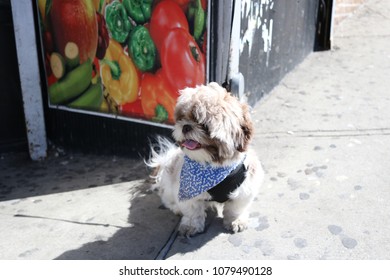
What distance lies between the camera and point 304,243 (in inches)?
119

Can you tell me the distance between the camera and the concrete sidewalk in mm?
3062

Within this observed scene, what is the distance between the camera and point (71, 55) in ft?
15.1

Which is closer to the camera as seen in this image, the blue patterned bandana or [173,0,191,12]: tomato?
the blue patterned bandana

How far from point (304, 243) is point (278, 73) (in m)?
3.39

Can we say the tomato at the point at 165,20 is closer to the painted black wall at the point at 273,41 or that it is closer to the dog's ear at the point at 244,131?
the painted black wall at the point at 273,41

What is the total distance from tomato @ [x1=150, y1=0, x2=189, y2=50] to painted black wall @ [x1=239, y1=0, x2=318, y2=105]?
3.16ft

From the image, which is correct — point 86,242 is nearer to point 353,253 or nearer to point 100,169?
point 100,169

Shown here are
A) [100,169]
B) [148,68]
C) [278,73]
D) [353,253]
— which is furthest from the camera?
[278,73]

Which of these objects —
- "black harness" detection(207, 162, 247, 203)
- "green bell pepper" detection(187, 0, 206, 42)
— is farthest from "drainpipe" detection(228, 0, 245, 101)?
"black harness" detection(207, 162, 247, 203)

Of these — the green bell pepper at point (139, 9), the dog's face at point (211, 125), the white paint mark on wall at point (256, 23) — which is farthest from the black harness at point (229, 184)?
the white paint mark on wall at point (256, 23)

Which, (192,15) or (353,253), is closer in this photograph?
(353,253)

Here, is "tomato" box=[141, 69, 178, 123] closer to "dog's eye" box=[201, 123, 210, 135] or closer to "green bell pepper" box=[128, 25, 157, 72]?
"green bell pepper" box=[128, 25, 157, 72]

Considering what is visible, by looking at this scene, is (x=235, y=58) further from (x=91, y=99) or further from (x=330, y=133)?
(x=91, y=99)

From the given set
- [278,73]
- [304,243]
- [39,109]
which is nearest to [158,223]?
[304,243]
